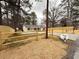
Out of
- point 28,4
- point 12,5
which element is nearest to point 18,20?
point 28,4

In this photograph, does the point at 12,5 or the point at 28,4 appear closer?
the point at 12,5

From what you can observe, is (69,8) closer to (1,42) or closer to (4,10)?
(4,10)

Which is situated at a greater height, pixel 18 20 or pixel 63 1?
pixel 63 1

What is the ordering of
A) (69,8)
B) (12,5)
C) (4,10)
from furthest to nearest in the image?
(69,8) → (4,10) → (12,5)

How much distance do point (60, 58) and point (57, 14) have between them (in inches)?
2482

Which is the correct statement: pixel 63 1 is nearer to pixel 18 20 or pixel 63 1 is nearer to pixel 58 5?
pixel 58 5

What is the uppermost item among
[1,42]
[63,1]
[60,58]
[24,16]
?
[63,1]

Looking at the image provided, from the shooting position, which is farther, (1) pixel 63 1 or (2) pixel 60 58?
(1) pixel 63 1

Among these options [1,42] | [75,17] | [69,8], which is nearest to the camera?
[1,42]

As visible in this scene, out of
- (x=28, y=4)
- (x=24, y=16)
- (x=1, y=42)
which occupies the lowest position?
(x=1, y=42)

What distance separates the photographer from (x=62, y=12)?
242 feet

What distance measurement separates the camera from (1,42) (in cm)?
1344

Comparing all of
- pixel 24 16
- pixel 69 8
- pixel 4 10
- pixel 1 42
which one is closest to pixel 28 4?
pixel 24 16

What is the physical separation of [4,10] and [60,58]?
45.1 feet
